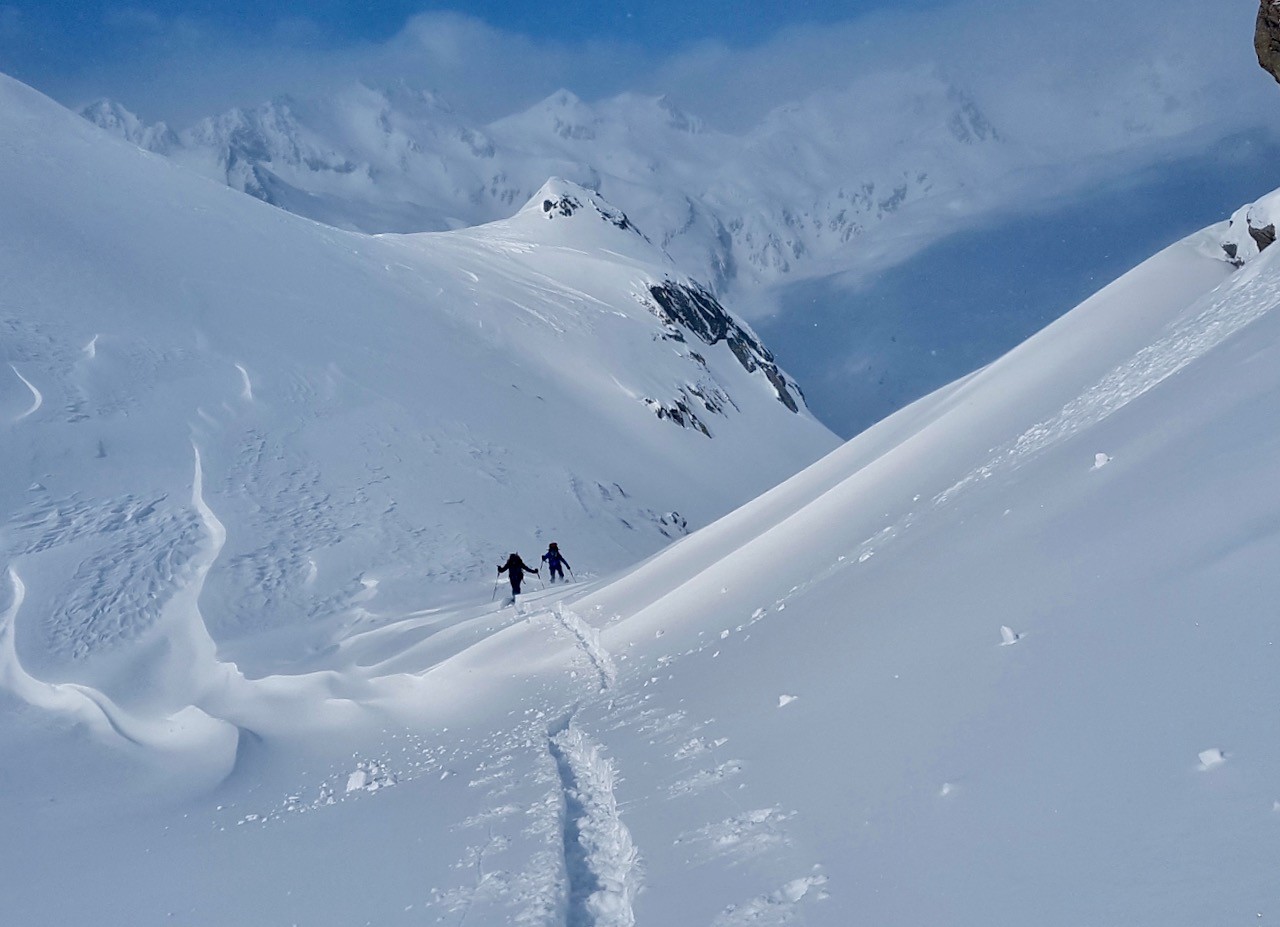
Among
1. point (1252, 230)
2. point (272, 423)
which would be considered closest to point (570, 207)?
point (272, 423)

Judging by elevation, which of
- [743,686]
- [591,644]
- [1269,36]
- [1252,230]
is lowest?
[743,686]

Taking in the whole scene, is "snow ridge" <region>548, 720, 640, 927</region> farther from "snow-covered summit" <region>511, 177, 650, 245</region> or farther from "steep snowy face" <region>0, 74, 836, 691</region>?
"snow-covered summit" <region>511, 177, 650, 245</region>

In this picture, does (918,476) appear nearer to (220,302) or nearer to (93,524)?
(93,524)

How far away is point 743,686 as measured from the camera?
27.7ft

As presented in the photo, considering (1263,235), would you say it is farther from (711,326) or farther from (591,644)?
(711,326)

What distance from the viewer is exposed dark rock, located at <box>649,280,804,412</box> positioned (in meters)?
74.2

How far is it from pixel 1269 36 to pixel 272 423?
26259mm

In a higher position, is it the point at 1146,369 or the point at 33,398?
the point at 33,398

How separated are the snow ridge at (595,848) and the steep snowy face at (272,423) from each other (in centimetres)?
971

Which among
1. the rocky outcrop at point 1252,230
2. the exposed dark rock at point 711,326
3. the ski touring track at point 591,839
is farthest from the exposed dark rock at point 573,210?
the ski touring track at point 591,839

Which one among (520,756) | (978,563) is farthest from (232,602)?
(978,563)

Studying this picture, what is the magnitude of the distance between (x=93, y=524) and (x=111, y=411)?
595 cm

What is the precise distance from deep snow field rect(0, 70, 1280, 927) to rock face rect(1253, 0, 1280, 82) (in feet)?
14.9

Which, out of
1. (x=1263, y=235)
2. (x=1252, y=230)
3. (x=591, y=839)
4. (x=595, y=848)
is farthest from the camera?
(x=1252, y=230)
